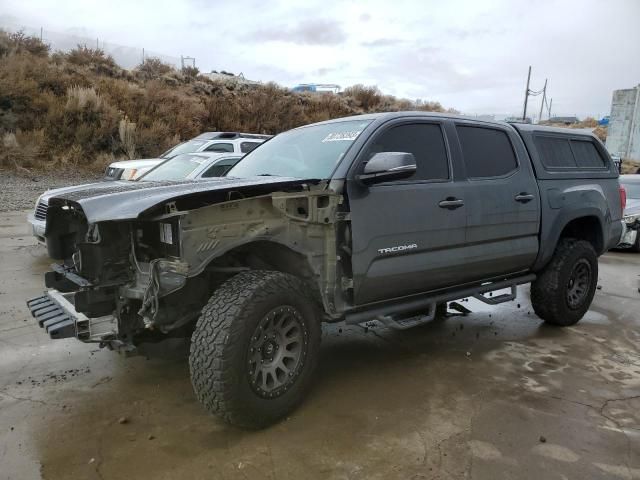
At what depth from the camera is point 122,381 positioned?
12.9 ft

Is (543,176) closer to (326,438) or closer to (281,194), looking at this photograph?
(281,194)

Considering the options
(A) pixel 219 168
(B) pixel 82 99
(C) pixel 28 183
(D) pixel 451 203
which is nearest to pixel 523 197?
(D) pixel 451 203

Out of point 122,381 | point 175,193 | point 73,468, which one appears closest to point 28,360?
point 122,381

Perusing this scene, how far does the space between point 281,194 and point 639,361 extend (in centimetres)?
350

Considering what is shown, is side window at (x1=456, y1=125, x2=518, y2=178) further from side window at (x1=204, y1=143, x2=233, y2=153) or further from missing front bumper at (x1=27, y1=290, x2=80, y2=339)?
side window at (x1=204, y1=143, x2=233, y2=153)

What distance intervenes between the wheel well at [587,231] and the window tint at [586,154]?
58cm

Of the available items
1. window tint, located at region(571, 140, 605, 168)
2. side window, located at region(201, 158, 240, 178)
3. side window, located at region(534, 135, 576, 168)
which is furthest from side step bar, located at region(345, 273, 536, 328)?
side window, located at region(201, 158, 240, 178)

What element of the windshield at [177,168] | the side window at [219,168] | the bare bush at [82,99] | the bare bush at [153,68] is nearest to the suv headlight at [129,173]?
the windshield at [177,168]

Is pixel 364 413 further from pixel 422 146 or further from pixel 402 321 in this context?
pixel 422 146

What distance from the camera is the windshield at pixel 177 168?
8.29 m

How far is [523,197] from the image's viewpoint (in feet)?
15.9

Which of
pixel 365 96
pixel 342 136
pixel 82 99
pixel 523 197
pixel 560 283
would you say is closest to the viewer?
pixel 342 136

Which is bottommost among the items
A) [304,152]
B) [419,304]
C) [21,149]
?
[419,304]

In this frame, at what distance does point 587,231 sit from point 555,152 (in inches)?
39.6
